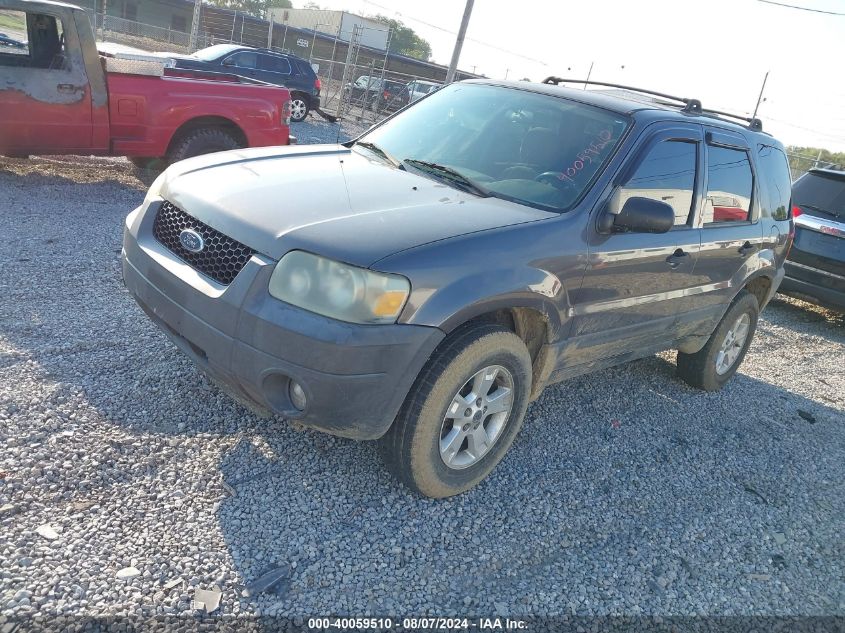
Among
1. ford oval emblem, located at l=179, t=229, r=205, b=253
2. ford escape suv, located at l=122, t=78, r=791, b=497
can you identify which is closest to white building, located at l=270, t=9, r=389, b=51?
ford escape suv, located at l=122, t=78, r=791, b=497

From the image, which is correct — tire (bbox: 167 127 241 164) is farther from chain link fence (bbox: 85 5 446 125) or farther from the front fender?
chain link fence (bbox: 85 5 446 125)

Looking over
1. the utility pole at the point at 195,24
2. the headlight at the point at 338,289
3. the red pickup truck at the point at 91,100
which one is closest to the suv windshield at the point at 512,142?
the headlight at the point at 338,289

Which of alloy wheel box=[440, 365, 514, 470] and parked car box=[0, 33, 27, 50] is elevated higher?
parked car box=[0, 33, 27, 50]

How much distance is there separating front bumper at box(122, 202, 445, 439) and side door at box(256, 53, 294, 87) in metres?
15.5

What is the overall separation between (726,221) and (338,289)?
9.82 feet

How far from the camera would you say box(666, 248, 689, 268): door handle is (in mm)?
3818

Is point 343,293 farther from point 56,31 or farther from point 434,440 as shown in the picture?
point 56,31

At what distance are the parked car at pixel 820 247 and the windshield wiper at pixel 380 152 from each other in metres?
5.81

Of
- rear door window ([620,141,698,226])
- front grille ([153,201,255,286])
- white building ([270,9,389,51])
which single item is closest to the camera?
front grille ([153,201,255,286])

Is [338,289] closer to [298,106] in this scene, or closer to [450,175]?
[450,175]

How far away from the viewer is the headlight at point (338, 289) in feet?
8.15

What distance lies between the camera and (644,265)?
3.64 m

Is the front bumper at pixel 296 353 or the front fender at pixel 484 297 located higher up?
the front fender at pixel 484 297

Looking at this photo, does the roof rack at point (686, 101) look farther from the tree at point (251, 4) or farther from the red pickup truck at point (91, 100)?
the tree at point (251, 4)
